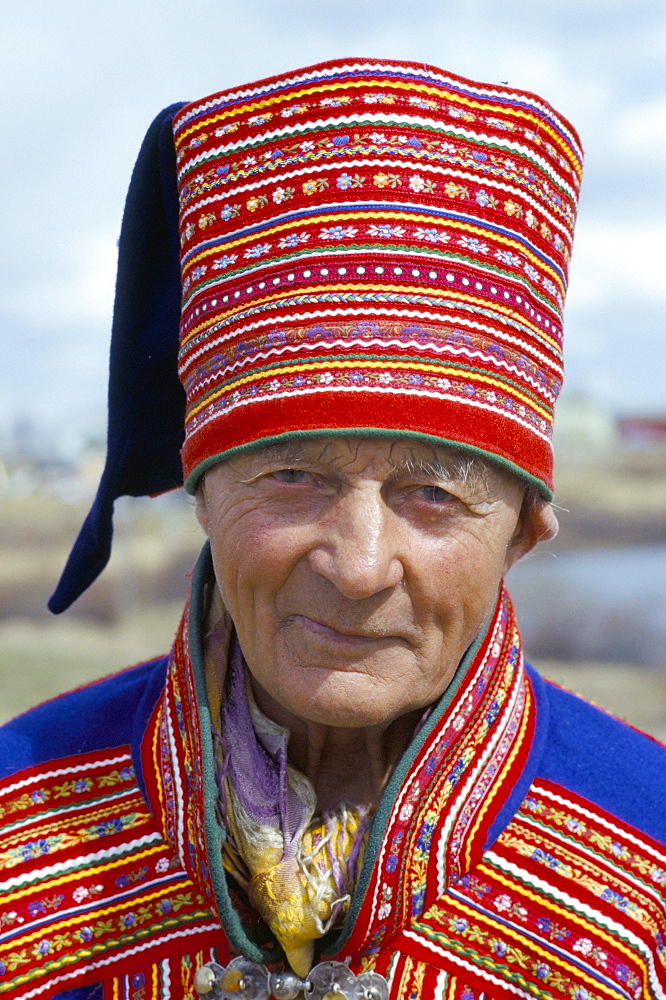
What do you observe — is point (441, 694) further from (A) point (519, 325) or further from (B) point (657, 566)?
(B) point (657, 566)

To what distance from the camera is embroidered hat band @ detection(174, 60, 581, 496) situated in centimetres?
164

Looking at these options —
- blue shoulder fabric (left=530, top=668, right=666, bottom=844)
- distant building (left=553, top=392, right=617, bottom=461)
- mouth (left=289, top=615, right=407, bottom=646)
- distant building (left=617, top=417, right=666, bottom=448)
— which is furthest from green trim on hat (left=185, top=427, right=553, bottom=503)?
distant building (left=617, top=417, right=666, bottom=448)

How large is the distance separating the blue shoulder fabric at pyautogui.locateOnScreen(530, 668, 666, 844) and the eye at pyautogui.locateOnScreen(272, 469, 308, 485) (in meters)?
0.74

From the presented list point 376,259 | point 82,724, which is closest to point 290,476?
point 376,259

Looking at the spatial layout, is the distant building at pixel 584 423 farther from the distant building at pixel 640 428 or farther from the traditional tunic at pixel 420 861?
the traditional tunic at pixel 420 861

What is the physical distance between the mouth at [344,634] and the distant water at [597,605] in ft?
30.8

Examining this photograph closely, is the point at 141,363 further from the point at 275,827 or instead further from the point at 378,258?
the point at 275,827

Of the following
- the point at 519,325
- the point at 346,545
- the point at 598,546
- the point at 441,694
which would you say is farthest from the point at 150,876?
the point at 598,546

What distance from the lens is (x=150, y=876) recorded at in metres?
1.94

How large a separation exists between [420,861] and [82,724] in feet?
2.61

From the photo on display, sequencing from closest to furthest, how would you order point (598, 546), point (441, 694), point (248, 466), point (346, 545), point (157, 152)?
point (346, 545), point (248, 466), point (441, 694), point (157, 152), point (598, 546)

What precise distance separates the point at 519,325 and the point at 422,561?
1.43 ft

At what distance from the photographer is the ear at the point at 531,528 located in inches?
75.5

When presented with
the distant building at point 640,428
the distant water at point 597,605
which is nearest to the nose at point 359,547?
the distant water at point 597,605
